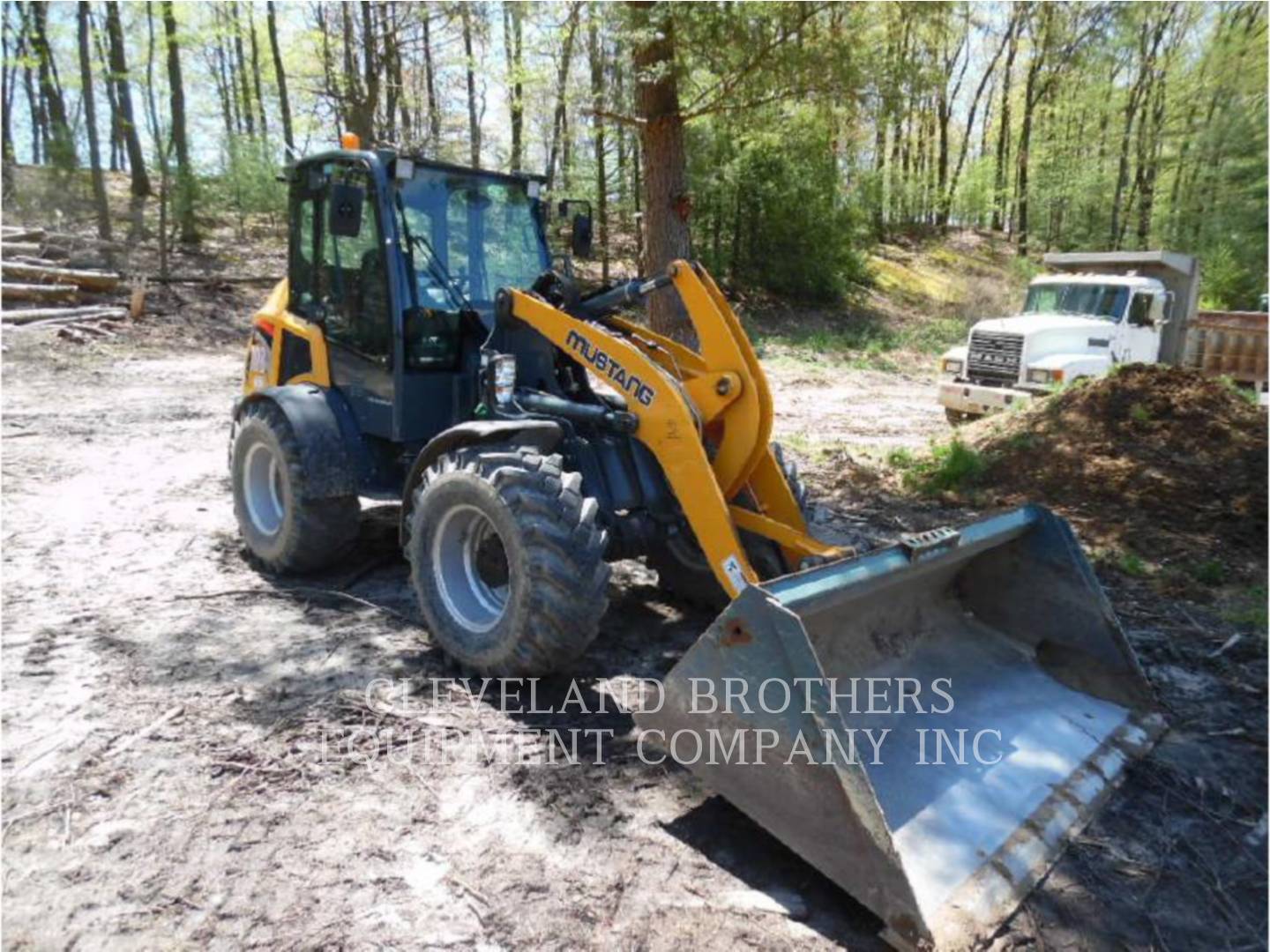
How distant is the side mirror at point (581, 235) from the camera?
530 cm

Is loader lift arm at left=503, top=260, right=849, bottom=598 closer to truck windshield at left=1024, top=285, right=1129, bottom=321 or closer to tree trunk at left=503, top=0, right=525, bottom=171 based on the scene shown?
truck windshield at left=1024, top=285, right=1129, bottom=321

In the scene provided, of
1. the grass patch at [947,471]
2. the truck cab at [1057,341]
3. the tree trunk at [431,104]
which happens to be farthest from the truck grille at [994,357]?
the tree trunk at [431,104]

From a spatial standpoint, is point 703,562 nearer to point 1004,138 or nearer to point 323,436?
point 323,436

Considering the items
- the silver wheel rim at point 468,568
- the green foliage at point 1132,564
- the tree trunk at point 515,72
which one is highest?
the tree trunk at point 515,72

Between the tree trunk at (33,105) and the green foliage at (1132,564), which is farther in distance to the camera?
the tree trunk at (33,105)

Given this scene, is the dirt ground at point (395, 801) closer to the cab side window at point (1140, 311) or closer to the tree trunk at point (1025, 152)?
the cab side window at point (1140, 311)

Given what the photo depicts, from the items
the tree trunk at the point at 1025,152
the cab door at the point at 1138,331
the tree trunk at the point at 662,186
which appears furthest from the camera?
the tree trunk at the point at 1025,152

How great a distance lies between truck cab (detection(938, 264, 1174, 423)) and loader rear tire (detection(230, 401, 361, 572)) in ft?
26.1

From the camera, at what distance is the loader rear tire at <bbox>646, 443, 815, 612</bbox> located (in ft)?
14.0

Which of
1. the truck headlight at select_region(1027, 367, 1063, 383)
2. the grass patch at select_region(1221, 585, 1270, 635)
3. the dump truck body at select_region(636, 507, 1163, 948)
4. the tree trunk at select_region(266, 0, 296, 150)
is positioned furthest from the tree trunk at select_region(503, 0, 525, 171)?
the dump truck body at select_region(636, 507, 1163, 948)

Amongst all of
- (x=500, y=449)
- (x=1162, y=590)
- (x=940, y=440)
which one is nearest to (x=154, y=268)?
(x=940, y=440)

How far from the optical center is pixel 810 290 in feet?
76.6

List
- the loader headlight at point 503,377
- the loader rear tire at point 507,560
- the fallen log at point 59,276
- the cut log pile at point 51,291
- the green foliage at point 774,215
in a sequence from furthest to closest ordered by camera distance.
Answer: the green foliage at point 774,215 → the fallen log at point 59,276 → the cut log pile at point 51,291 → the loader headlight at point 503,377 → the loader rear tire at point 507,560

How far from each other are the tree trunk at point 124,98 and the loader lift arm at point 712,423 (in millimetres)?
20489
